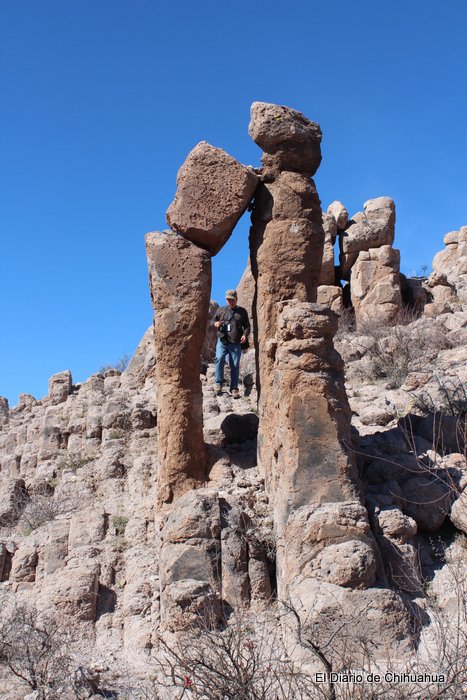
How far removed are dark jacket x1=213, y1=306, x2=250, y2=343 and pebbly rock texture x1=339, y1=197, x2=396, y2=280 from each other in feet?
32.5

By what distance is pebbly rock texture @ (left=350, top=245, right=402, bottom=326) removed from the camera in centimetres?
1881

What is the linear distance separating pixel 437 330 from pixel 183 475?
26.3 ft

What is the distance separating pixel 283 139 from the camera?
29.1ft

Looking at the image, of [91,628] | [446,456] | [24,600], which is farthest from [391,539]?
[24,600]

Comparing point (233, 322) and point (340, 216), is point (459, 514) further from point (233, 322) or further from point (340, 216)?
point (340, 216)

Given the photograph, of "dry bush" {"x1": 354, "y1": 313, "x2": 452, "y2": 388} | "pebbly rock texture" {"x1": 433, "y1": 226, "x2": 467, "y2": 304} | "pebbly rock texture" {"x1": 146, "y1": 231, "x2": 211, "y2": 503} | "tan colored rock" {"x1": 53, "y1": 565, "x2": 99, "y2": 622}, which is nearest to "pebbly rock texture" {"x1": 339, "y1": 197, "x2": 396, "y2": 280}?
"pebbly rock texture" {"x1": 433, "y1": 226, "x2": 467, "y2": 304}

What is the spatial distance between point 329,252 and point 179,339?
1252 centimetres

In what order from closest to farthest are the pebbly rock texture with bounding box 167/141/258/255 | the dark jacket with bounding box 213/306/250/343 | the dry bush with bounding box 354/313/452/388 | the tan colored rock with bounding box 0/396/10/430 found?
the pebbly rock texture with bounding box 167/141/258/255 → the dark jacket with bounding box 213/306/250/343 → the dry bush with bounding box 354/313/452/388 → the tan colored rock with bounding box 0/396/10/430

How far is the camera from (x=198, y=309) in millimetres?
8523

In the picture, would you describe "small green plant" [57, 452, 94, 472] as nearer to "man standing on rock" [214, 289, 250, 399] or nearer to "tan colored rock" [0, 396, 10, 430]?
"man standing on rock" [214, 289, 250, 399]

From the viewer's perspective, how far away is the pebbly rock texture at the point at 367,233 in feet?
66.4

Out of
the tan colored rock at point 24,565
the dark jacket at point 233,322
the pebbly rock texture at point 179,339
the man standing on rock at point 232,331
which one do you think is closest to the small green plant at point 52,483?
the tan colored rock at point 24,565

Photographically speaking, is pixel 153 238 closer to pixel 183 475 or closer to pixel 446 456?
pixel 183 475

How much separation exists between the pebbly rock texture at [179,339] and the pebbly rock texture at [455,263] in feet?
44.1
